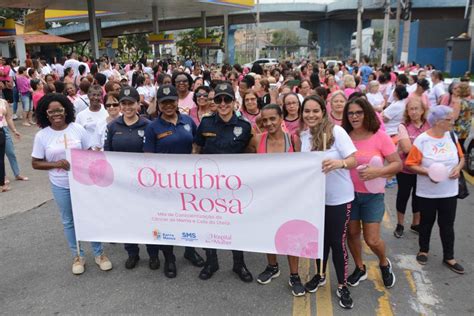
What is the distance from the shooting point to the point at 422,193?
4.38 m

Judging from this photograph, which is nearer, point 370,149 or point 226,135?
point 370,149

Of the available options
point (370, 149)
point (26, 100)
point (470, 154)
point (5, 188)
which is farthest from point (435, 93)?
point (26, 100)

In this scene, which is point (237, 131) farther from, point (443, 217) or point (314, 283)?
point (443, 217)

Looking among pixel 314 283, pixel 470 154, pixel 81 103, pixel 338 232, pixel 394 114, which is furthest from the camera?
pixel 470 154

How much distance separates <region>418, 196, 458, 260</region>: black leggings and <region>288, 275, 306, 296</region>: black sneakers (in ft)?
5.10

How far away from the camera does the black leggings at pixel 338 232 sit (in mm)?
3660

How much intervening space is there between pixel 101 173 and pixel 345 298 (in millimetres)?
2590

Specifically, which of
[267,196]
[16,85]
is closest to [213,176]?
[267,196]

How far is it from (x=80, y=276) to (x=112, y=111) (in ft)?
6.46

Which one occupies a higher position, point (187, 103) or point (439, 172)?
point (187, 103)

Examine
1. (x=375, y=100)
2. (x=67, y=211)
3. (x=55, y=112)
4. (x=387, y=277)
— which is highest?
(x=55, y=112)

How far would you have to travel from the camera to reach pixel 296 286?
397 cm

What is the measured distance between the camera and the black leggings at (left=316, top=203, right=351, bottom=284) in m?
3.66

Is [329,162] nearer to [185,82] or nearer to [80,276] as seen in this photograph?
[80,276]
